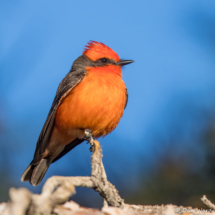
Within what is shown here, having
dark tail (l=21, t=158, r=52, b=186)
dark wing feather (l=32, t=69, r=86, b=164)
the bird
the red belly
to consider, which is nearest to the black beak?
the bird

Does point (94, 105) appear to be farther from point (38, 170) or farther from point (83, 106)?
point (38, 170)

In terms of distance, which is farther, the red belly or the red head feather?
the red head feather

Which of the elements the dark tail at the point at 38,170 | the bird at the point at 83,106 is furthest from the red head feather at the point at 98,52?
the dark tail at the point at 38,170

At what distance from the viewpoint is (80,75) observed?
3896 millimetres

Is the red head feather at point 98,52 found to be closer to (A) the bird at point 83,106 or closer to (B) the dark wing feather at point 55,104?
(A) the bird at point 83,106

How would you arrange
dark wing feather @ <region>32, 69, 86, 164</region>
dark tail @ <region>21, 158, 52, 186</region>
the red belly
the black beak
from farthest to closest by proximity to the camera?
the black beak → dark tail @ <region>21, 158, 52, 186</region> → dark wing feather @ <region>32, 69, 86, 164</region> → the red belly

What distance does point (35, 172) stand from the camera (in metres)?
4.05

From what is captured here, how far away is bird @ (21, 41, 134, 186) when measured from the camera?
363 centimetres

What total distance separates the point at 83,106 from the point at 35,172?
3.54ft

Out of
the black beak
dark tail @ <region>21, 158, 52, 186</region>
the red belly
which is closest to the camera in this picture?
the red belly

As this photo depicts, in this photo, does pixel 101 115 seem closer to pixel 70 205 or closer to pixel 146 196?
pixel 146 196

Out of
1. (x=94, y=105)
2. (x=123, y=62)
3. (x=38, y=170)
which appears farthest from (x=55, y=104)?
(x=123, y=62)

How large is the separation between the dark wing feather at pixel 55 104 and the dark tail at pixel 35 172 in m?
0.07

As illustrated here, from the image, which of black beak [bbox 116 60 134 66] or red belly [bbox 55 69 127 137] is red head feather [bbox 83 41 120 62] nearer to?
black beak [bbox 116 60 134 66]
